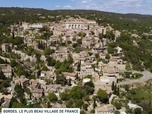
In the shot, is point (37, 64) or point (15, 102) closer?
point (15, 102)

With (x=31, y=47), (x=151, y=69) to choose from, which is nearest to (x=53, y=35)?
(x=31, y=47)

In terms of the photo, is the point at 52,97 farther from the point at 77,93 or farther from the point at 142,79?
the point at 142,79

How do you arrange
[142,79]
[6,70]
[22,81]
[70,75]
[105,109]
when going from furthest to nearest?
[142,79]
[6,70]
[70,75]
[22,81]
[105,109]

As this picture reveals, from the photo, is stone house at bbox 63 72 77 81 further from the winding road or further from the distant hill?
the distant hill

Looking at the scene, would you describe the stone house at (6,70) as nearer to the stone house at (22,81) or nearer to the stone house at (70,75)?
the stone house at (22,81)

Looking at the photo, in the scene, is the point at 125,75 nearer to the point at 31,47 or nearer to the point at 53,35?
the point at 31,47
